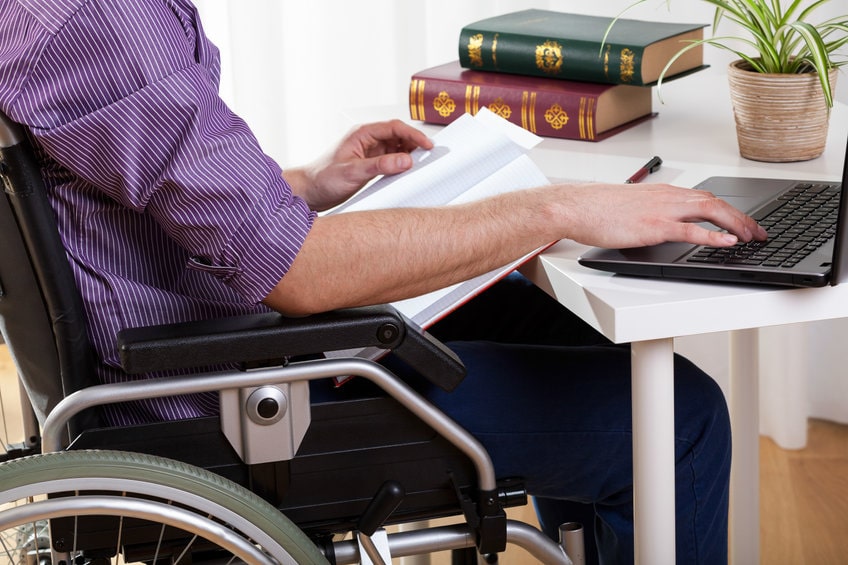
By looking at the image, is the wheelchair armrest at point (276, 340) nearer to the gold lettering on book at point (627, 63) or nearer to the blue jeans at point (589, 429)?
the blue jeans at point (589, 429)

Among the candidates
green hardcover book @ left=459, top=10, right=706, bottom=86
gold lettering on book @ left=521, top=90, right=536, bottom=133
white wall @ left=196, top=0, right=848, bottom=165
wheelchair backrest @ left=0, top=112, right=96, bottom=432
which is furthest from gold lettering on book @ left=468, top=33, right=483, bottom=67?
white wall @ left=196, top=0, right=848, bottom=165

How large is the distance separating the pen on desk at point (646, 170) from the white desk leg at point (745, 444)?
0.35 metres

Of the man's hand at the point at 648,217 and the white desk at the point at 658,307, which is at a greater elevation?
the man's hand at the point at 648,217

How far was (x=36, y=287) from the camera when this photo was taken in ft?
2.97

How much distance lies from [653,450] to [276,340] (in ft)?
1.08

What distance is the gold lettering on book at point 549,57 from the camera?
1419mm

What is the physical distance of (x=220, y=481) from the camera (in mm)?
835

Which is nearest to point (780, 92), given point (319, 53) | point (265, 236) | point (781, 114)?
point (781, 114)

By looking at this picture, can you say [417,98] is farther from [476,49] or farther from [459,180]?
[459,180]

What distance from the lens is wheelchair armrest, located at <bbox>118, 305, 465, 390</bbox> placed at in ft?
2.81

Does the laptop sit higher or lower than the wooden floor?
higher

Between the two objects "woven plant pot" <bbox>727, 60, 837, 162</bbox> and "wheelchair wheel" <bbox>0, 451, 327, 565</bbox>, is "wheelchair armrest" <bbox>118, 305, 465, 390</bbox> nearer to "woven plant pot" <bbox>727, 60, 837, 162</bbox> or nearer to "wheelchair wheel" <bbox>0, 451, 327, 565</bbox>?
"wheelchair wheel" <bbox>0, 451, 327, 565</bbox>

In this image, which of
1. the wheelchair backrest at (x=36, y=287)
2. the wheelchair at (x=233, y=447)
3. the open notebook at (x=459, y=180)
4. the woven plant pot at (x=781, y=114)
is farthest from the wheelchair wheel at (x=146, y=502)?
the woven plant pot at (x=781, y=114)

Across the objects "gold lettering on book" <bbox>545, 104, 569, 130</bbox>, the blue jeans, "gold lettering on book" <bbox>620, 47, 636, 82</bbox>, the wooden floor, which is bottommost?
the wooden floor
